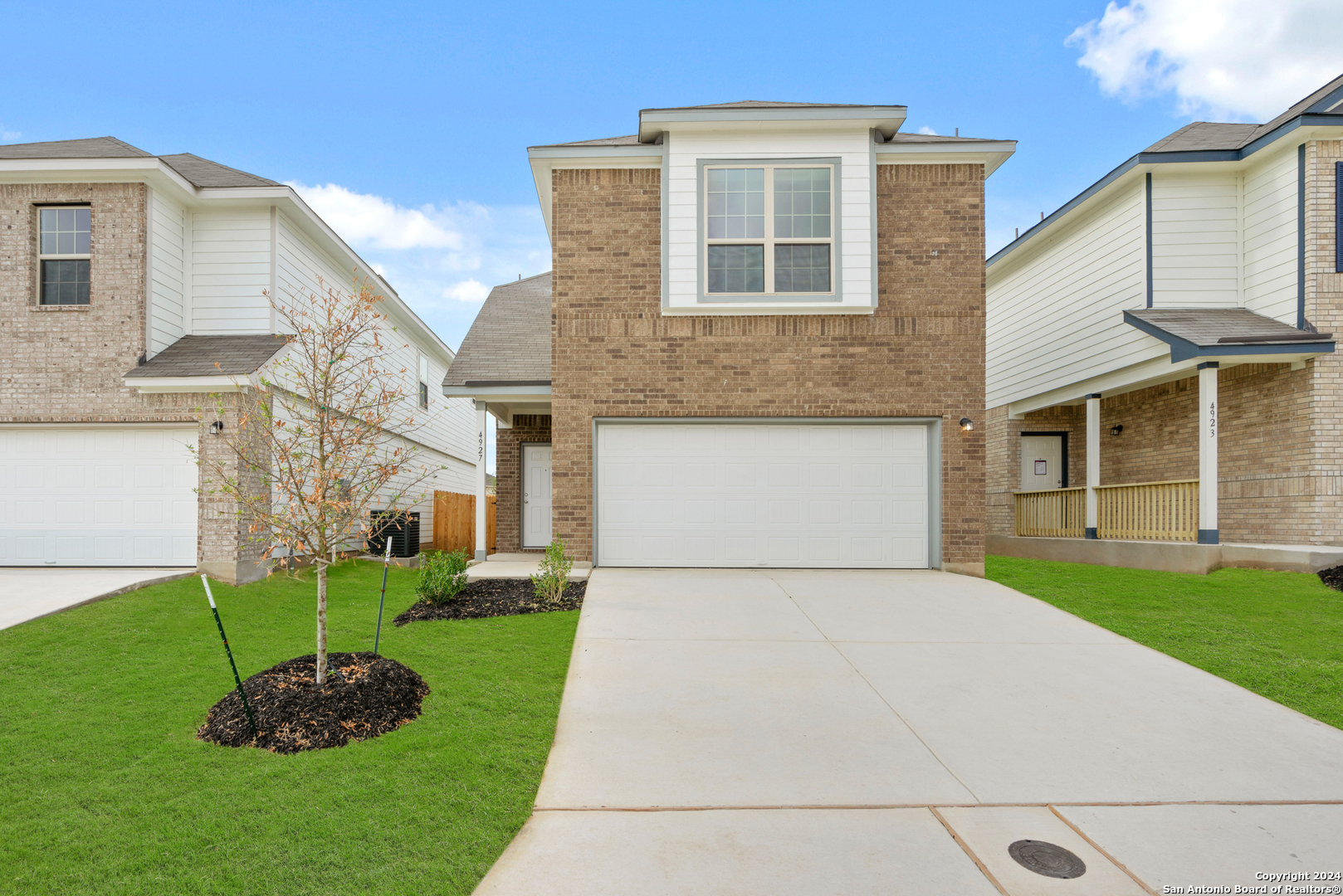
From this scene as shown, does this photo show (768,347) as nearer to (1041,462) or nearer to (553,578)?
(553,578)

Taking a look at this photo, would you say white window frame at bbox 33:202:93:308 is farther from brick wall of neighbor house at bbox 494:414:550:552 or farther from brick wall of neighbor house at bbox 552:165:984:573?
brick wall of neighbor house at bbox 494:414:550:552

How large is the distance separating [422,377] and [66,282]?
366 inches

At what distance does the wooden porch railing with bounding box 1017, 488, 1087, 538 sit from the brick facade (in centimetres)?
1456

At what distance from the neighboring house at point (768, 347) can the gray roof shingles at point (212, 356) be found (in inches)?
174

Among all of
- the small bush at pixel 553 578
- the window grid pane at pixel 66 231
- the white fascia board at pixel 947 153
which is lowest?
the small bush at pixel 553 578

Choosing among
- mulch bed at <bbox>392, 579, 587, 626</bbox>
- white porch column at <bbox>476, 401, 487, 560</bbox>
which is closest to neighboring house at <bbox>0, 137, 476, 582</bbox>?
white porch column at <bbox>476, 401, 487, 560</bbox>

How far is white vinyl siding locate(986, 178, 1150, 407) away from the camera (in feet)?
41.6

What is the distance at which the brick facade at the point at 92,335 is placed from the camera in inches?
398

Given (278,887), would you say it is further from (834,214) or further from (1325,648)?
(834,214)

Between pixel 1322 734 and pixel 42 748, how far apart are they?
8.33m

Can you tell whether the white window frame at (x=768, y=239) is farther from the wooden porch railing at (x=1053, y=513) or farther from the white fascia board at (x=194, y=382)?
the wooden porch railing at (x=1053, y=513)

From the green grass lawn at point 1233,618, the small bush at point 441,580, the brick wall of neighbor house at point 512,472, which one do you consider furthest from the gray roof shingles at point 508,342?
the green grass lawn at point 1233,618

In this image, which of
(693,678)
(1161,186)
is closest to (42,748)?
(693,678)

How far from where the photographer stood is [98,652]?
20.6 feet
